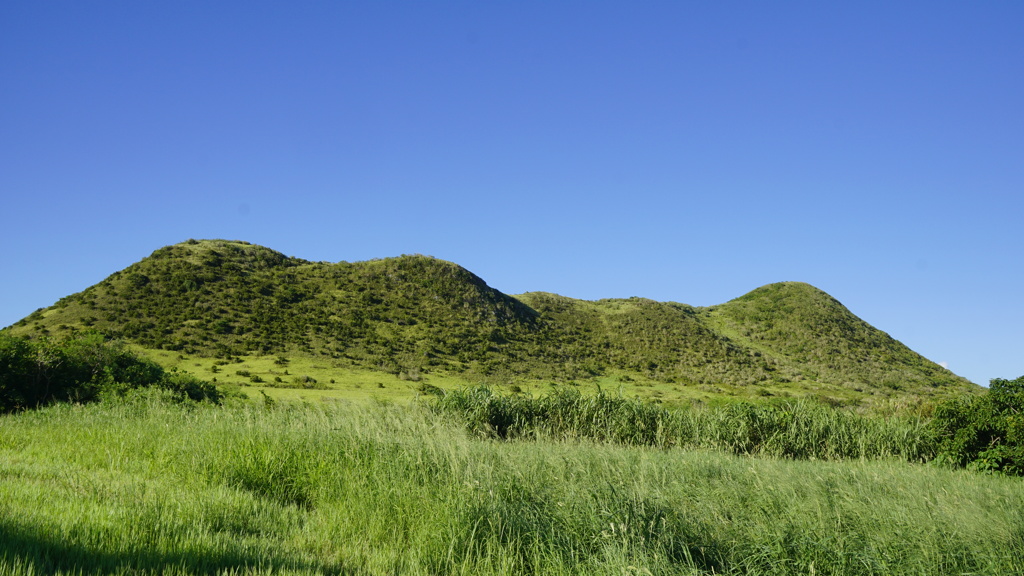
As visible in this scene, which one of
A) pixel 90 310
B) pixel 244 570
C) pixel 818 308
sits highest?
pixel 818 308

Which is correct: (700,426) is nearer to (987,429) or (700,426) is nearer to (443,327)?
(987,429)

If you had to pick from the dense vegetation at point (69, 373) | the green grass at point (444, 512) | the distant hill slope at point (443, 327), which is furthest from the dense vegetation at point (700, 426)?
the distant hill slope at point (443, 327)

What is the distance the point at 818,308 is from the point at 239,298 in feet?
256

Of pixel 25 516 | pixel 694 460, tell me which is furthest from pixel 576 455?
pixel 25 516

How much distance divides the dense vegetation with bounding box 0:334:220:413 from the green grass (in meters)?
7.03

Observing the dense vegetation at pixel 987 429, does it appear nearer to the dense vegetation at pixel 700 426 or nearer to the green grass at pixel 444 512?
the dense vegetation at pixel 700 426

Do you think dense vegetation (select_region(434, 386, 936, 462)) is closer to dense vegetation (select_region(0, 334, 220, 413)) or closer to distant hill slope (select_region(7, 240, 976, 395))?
dense vegetation (select_region(0, 334, 220, 413))

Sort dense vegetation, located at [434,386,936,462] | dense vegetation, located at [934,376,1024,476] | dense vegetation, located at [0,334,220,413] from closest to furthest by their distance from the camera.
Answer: dense vegetation, located at [934,376,1024,476] → dense vegetation, located at [434,386,936,462] → dense vegetation, located at [0,334,220,413]

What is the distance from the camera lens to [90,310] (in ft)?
158

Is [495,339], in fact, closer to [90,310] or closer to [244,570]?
[90,310]

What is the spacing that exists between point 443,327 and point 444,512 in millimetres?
55670

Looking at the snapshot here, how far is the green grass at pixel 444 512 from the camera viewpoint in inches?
202

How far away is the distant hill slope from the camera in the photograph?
4928 centimetres

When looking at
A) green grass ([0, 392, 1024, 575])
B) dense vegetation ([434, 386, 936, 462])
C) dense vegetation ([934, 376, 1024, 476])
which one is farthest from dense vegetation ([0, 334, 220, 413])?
dense vegetation ([934, 376, 1024, 476])
